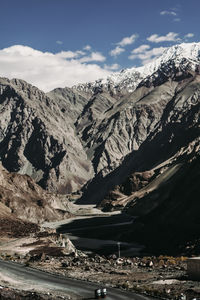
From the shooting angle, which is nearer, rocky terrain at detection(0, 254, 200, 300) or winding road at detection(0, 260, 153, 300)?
rocky terrain at detection(0, 254, 200, 300)

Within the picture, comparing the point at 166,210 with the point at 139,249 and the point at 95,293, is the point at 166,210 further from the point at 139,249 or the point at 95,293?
the point at 95,293

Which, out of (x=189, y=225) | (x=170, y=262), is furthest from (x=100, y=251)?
(x=170, y=262)

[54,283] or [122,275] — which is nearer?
[54,283]

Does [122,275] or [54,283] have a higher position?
[122,275]

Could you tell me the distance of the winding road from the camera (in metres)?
44.1

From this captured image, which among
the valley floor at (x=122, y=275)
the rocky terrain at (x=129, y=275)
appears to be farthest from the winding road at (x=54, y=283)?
the rocky terrain at (x=129, y=275)

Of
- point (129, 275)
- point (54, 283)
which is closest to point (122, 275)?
point (129, 275)

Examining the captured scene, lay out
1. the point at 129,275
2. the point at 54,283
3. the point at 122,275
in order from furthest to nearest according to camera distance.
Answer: the point at 122,275
the point at 129,275
the point at 54,283

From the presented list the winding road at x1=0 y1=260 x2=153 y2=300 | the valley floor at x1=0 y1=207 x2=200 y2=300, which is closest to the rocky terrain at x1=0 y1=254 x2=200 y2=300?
the valley floor at x1=0 y1=207 x2=200 y2=300

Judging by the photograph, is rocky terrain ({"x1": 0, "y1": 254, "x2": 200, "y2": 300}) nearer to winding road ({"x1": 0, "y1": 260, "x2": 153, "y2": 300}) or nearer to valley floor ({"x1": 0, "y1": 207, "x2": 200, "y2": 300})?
valley floor ({"x1": 0, "y1": 207, "x2": 200, "y2": 300})

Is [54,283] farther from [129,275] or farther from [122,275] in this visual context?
[129,275]

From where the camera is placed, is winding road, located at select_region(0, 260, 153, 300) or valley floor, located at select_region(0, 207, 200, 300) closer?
valley floor, located at select_region(0, 207, 200, 300)

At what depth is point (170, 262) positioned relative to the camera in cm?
6412

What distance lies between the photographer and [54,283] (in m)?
52.4
